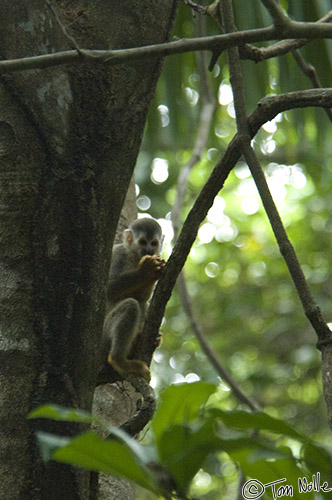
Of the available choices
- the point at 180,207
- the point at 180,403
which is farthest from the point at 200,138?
the point at 180,403

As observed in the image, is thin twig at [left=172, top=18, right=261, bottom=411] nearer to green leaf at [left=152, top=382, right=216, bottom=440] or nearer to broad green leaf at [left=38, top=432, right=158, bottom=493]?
green leaf at [left=152, top=382, right=216, bottom=440]

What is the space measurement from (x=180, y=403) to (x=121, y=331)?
7.94ft

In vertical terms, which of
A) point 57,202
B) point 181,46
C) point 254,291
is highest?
point 181,46

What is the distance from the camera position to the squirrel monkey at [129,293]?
314 cm

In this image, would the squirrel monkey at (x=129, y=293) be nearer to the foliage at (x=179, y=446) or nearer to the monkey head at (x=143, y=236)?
the monkey head at (x=143, y=236)

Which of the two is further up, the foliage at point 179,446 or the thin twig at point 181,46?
the thin twig at point 181,46

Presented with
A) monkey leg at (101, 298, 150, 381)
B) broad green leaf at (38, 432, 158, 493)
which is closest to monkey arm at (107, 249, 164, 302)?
monkey leg at (101, 298, 150, 381)

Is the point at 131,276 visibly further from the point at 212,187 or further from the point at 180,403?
the point at 180,403

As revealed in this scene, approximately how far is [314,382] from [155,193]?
3161 millimetres

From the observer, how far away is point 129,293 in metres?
3.65

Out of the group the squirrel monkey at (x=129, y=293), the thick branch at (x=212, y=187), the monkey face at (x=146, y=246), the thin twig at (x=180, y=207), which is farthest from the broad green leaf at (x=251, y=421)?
the monkey face at (x=146, y=246)

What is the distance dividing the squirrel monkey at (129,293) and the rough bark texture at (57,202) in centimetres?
111

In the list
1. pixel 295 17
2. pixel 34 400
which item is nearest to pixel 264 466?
pixel 34 400

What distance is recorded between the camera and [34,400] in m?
1.58
